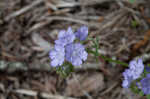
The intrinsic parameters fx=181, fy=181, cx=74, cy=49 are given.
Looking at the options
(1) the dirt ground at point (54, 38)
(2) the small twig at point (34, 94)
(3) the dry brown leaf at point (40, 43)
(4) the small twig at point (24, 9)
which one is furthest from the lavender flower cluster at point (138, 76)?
(4) the small twig at point (24, 9)

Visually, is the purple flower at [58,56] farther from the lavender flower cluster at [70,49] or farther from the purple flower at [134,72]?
the purple flower at [134,72]

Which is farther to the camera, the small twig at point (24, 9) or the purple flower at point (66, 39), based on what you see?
the small twig at point (24, 9)

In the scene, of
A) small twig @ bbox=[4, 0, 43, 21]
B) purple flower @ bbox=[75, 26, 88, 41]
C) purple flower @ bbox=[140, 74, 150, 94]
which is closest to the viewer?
purple flower @ bbox=[140, 74, 150, 94]

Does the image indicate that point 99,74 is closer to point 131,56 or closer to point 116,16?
point 131,56

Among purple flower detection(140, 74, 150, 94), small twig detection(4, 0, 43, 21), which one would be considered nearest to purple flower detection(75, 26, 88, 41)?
purple flower detection(140, 74, 150, 94)

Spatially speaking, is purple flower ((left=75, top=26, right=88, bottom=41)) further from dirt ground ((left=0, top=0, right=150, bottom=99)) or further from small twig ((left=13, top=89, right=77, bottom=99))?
small twig ((left=13, top=89, right=77, bottom=99))

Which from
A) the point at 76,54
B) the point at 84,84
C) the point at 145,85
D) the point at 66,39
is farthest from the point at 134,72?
the point at 84,84

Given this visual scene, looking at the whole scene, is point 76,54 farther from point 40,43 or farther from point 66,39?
point 40,43
